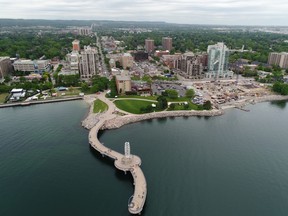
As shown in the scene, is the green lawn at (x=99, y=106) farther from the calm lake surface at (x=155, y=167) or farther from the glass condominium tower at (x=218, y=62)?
the glass condominium tower at (x=218, y=62)

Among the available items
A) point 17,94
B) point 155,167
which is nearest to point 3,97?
point 17,94

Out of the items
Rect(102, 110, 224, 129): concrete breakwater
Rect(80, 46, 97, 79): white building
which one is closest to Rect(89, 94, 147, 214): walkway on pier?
Rect(102, 110, 224, 129): concrete breakwater

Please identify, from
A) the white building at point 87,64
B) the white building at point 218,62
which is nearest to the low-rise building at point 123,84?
the white building at point 87,64

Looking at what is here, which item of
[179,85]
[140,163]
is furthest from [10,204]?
[179,85]

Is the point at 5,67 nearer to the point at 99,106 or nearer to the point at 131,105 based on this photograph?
the point at 99,106

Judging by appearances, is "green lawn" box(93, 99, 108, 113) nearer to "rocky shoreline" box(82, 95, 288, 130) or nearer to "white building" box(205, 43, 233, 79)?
"rocky shoreline" box(82, 95, 288, 130)
